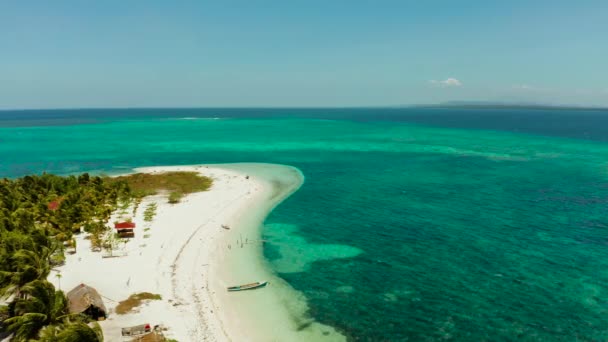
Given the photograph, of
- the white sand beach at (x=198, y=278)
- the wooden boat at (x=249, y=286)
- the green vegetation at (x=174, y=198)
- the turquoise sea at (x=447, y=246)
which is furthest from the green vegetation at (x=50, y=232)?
the turquoise sea at (x=447, y=246)

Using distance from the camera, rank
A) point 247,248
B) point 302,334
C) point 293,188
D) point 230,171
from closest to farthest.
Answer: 1. point 302,334
2. point 247,248
3. point 293,188
4. point 230,171

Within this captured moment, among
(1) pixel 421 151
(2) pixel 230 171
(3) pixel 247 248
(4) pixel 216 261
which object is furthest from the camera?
(1) pixel 421 151

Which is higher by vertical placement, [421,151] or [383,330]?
[421,151]

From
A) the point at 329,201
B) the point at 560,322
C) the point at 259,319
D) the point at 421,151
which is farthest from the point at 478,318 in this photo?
the point at 421,151

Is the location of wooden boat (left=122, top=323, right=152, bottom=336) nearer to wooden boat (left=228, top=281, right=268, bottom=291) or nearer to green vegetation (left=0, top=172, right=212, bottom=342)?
green vegetation (left=0, top=172, right=212, bottom=342)

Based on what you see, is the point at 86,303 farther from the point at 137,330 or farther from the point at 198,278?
the point at 198,278

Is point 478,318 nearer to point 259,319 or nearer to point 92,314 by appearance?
point 259,319

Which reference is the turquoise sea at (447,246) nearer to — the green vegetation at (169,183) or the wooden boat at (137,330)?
the wooden boat at (137,330)
